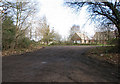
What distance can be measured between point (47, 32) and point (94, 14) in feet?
85.3

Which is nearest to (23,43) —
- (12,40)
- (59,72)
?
(12,40)

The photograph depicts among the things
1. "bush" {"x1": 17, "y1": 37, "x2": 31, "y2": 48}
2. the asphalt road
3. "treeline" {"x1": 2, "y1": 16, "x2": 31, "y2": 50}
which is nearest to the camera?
the asphalt road

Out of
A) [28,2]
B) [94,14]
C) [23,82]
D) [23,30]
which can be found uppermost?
[28,2]

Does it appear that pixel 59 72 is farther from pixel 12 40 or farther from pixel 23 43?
pixel 23 43

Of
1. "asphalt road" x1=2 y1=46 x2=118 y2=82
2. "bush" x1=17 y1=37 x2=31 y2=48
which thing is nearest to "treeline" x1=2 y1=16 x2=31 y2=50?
"bush" x1=17 y1=37 x2=31 y2=48

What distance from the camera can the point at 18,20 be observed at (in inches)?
597

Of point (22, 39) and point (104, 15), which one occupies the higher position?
point (104, 15)

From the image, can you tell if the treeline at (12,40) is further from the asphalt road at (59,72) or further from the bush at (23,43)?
the asphalt road at (59,72)

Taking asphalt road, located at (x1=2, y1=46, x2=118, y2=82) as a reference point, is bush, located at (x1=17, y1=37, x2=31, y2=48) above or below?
above

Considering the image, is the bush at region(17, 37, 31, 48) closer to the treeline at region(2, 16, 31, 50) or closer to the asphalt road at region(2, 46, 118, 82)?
the treeline at region(2, 16, 31, 50)

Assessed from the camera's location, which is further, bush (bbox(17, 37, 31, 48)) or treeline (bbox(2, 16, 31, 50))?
bush (bbox(17, 37, 31, 48))

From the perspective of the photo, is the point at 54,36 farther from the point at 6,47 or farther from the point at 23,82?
the point at 23,82

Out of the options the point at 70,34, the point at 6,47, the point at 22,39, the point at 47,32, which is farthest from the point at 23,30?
the point at 70,34

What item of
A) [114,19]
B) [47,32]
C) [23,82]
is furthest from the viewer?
[47,32]
